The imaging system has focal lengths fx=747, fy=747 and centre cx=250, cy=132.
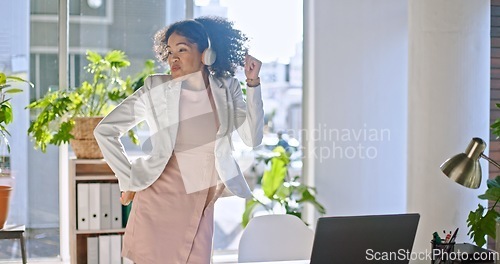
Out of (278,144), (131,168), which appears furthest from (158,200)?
(278,144)

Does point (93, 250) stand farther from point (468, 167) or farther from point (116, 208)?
point (468, 167)

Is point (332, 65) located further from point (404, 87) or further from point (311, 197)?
point (311, 197)

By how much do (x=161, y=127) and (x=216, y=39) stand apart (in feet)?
1.28

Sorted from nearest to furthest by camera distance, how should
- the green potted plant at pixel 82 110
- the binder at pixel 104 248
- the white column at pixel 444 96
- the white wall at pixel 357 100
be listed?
1. the white column at pixel 444 96
2. the green potted plant at pixel 82 110
3. the binder at pixel 104 248
4. the white wall at pixel 357 100

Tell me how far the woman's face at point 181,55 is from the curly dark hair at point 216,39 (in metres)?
0.02

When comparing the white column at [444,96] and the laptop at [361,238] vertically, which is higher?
the white column at [444,96]

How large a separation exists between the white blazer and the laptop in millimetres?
586

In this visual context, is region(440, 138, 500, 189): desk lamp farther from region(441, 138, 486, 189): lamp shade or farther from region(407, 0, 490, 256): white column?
region(407, 0, 490, 256): white column

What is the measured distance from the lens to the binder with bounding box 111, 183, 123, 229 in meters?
4.87

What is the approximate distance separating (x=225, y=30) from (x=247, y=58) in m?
0.20

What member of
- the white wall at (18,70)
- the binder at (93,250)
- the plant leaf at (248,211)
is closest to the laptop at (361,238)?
the binder at (93,250)

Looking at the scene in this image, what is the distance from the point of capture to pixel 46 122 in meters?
4.82

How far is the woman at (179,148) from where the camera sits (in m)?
2.72

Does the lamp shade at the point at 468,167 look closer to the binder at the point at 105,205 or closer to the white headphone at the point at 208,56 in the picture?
the white headphone at the point at 208,56
